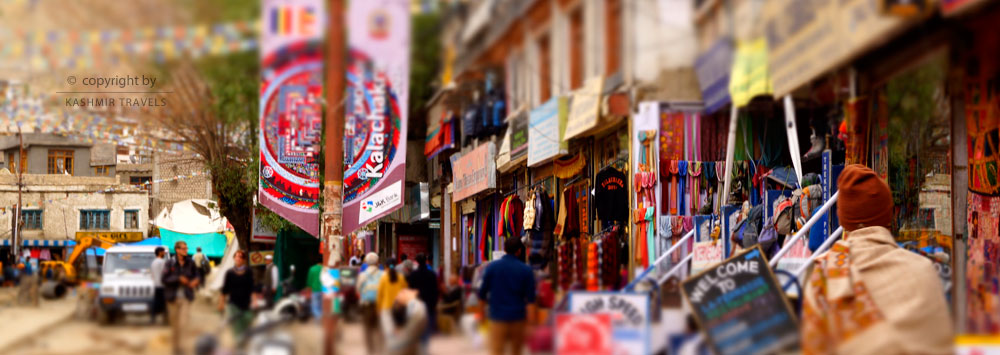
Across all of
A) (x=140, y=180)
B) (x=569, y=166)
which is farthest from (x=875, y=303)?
(x=140, y=180)

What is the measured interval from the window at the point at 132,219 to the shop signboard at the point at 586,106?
14.5 m

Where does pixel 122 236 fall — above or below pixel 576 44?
below

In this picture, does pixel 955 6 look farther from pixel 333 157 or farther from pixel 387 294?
pixel 333 157

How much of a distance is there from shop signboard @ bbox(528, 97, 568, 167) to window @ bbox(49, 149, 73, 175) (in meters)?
4.94

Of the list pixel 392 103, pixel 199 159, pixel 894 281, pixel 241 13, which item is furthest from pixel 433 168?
pixel 894 281

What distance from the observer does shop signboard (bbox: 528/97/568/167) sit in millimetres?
9297

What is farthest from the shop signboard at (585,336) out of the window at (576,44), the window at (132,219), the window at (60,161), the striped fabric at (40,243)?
the window at (132,219)

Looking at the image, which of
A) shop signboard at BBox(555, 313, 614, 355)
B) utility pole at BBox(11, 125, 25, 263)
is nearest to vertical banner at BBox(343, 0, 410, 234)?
shop signboard at BBox(555, 313, 614, 355)

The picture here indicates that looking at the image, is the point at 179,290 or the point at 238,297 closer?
the point at 238,297

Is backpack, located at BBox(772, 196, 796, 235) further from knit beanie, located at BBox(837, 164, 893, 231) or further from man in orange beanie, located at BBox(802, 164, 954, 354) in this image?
man in orange beanie, located at BBox(802, 164, 954, 354)

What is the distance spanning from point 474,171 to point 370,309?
6553 millimetres

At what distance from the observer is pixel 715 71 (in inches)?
305

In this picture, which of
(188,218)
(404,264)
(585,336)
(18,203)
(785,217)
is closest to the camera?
(585,336)

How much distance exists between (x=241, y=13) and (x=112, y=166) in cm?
641
